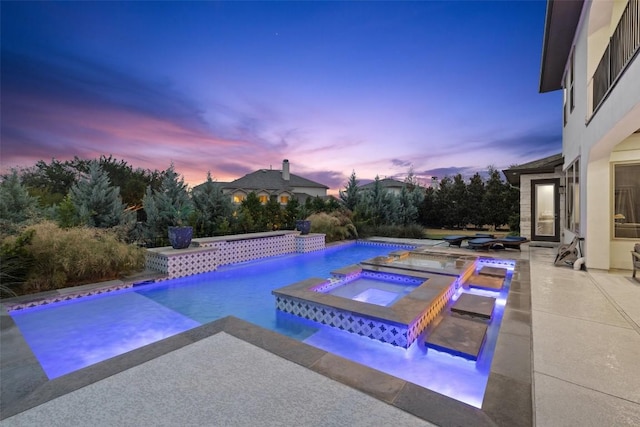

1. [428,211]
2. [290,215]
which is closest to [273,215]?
[290,215]

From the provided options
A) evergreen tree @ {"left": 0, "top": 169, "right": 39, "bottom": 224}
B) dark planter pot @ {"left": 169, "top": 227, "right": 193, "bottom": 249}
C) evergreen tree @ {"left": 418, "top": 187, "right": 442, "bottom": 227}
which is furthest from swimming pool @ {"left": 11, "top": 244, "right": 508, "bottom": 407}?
evergreen tree @ {"left": 418, "top": 187, "right": 442, "bottom": 227}

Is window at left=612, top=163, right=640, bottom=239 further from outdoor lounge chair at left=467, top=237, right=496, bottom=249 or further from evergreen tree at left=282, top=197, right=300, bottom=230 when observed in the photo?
evergreen tree at left=282, top=197, right=300, bottom=230

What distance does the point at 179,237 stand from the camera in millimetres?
8555

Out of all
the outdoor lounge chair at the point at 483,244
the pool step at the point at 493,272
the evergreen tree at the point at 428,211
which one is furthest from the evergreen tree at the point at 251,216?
the evergreen tree at the point at 428,211

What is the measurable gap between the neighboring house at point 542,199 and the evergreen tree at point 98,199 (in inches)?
599

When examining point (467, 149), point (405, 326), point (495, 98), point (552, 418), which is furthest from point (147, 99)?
point (467, 149)

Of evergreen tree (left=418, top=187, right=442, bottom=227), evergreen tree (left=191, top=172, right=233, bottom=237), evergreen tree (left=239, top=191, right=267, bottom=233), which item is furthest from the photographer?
evergreen tree (left=418, top=187, right=442, bottom=227)

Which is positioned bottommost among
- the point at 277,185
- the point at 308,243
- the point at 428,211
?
the point at 308,243

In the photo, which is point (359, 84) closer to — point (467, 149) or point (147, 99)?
point (147, 99)

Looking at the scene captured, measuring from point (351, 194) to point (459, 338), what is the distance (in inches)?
597

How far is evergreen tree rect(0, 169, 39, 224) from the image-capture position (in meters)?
8.32

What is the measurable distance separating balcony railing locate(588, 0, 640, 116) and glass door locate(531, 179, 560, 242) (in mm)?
6348

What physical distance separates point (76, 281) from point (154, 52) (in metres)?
8.85

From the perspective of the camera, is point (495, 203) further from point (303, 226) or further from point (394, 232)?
point (303, 226)
